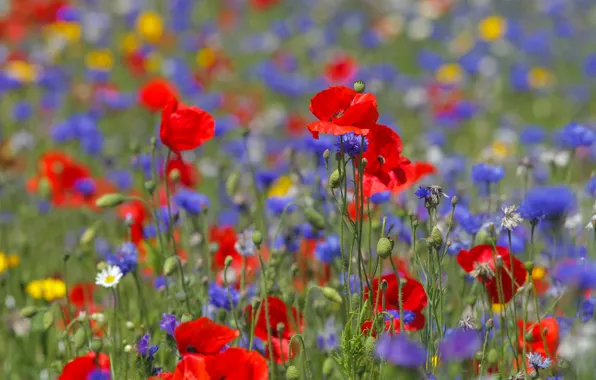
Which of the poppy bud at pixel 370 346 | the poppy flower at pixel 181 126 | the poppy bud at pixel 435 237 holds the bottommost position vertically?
the poppy bud at pixel 370 346

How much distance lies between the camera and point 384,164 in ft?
6.16

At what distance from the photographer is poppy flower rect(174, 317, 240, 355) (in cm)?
182

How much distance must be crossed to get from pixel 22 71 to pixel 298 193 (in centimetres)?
313

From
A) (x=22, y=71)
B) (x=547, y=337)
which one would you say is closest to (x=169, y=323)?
(x=547, y=337)

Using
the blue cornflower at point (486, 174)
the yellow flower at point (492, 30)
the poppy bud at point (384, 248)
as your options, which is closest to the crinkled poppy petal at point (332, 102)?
the poppy bud at point (384, 248)

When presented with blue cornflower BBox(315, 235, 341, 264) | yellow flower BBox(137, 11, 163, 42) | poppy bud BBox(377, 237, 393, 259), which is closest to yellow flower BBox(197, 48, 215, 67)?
yellow flower BBox(137, 11, 163, 42)

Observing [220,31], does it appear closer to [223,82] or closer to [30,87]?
[223,82]

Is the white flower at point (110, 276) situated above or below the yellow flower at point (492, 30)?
below

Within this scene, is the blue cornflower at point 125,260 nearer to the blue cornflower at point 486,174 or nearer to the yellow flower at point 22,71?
the blue cornflower at point 486,174

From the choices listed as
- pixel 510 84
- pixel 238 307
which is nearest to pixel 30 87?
pixel 510 84

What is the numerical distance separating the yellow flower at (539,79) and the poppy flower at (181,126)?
4.48 metres

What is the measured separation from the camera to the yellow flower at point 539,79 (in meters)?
6.17

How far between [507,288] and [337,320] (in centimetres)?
67

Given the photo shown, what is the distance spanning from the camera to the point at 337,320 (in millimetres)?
2572
